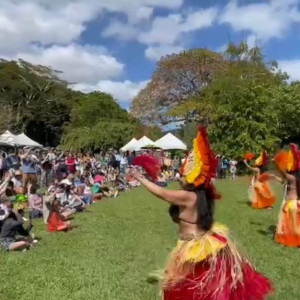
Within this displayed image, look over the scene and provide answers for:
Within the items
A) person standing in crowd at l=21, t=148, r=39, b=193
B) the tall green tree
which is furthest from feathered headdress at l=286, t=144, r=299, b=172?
the tall green tree

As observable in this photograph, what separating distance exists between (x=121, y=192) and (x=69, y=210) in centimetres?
733

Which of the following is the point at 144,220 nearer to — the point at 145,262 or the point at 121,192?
the point at 145,262

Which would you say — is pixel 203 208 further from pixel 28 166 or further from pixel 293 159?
pixel 28 166

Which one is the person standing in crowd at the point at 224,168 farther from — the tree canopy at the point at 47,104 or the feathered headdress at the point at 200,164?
the tree canopy at the point at 47,104

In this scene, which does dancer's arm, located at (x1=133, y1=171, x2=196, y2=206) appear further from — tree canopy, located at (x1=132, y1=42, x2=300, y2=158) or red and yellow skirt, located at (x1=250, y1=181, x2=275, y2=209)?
tree canopy, located at (x1=132, y1=42, x2=300, y2=158)

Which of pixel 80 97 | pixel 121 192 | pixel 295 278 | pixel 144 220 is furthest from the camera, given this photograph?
pixel 80 97

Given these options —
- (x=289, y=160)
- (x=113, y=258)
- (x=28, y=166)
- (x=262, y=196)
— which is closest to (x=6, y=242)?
(x=113, y=258)

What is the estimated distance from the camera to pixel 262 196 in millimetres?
15102

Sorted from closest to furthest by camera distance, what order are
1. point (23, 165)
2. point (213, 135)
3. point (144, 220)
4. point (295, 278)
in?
point (295, 278) < point (144, 220) < point (23, 165) < point (213, 135)

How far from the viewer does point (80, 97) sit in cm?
7481

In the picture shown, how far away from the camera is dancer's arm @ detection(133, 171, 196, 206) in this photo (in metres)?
4.26

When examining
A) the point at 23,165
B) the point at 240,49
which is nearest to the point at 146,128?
the point at 240,49

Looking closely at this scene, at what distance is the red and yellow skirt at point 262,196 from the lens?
591 inches

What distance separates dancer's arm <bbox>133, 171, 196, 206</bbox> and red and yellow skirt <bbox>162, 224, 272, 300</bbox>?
37cm
